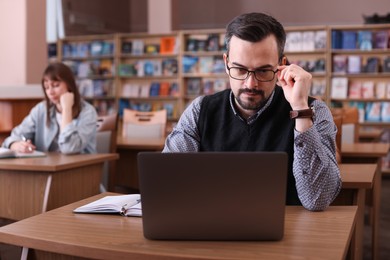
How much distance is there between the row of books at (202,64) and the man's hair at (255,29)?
642cm

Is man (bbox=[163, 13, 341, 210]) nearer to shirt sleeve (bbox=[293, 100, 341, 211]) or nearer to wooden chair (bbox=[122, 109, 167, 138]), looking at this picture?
shirt sleeve (bbox=[293, 100, 341, 211])

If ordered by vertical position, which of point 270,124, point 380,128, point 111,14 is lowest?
point 380,128

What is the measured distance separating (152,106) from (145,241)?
7.43 meters

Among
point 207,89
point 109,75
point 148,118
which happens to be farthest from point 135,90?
point 148,118

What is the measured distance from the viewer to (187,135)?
198 cm

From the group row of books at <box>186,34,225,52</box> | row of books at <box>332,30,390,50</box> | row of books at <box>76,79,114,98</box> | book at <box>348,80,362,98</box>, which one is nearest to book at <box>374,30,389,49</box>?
row of books at <box>332,30,390,50</box>

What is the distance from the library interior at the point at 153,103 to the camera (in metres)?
1.36

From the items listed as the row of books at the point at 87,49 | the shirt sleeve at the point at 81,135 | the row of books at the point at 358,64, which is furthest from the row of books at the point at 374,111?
the shirt sleeve at the point at 81,135

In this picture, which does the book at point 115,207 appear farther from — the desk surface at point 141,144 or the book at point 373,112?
the book at point 373,112

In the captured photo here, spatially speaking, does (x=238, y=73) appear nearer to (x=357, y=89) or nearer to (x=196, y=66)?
(x=357, y=89)

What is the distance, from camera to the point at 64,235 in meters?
1.36

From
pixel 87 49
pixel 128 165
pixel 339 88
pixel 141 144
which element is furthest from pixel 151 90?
pixel 141 144

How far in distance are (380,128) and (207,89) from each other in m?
2.52

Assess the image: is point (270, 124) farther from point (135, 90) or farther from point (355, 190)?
point (135, 90)
